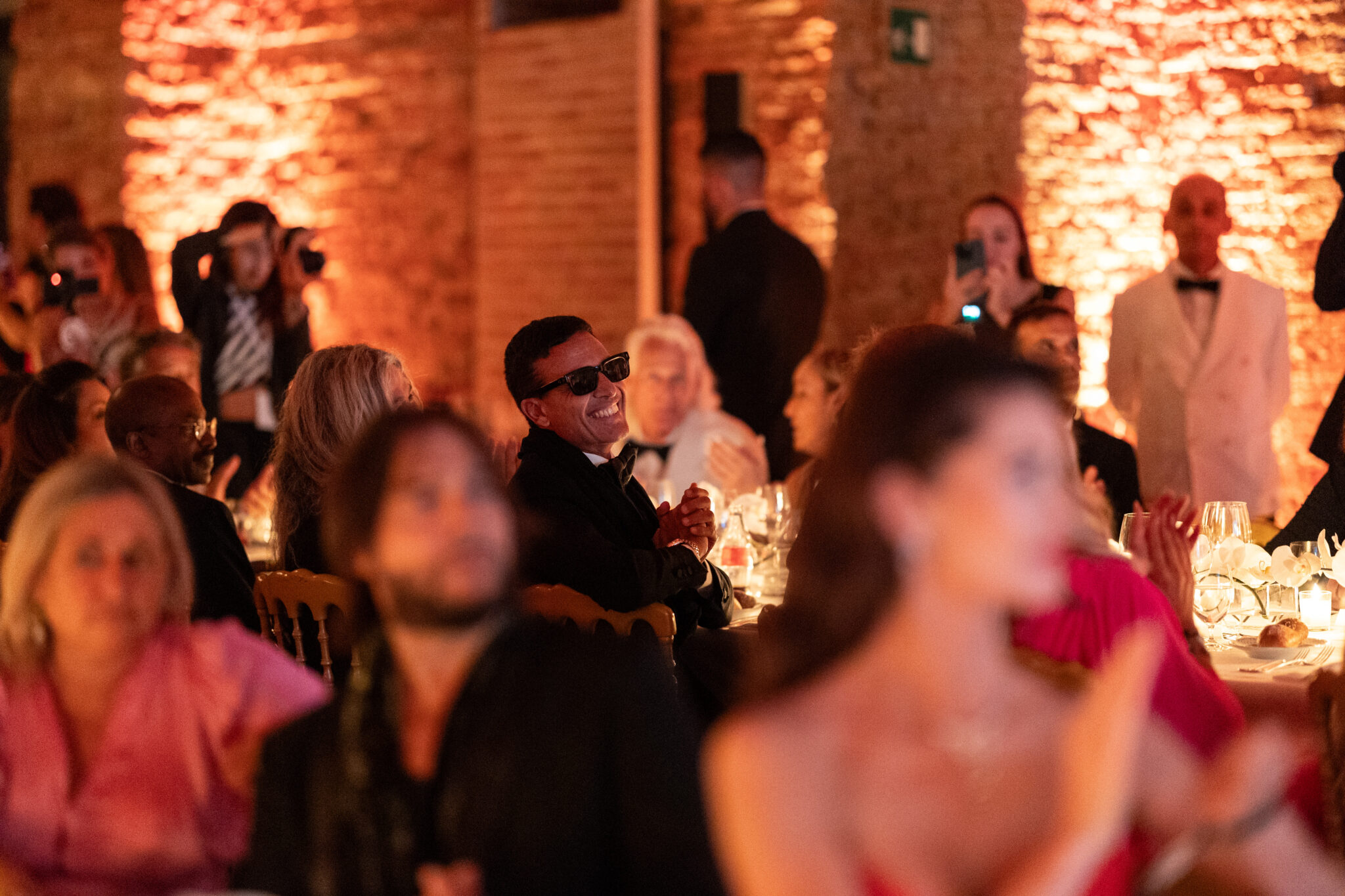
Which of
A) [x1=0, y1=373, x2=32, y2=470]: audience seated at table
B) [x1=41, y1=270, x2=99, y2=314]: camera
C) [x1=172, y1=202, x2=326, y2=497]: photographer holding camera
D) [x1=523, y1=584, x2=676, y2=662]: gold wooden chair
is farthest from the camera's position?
[x1=41, y1=270, x2=99, y2=314]: camera

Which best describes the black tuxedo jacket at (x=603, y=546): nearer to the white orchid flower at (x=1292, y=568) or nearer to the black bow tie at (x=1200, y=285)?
the white orchid flower at (x=1292, y=568)

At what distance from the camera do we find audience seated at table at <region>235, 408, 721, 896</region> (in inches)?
62.8

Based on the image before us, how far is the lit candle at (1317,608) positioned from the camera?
10.6ft

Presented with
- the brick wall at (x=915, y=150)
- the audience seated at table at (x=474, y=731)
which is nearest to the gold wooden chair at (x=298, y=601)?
the audience seated at table at (x=474, y=731)

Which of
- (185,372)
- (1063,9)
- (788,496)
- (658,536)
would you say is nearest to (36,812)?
(658,536)

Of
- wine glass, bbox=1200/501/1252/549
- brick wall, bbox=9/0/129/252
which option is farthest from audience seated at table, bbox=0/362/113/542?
brick wall, bbox=9/0/129/252

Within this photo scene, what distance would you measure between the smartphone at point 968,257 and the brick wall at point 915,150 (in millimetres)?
1328

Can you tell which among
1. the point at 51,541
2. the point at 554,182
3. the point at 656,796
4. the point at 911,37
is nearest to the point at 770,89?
the point at 911,37

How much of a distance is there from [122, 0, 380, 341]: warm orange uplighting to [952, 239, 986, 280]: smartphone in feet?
13.0

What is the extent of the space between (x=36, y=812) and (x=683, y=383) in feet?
11.2

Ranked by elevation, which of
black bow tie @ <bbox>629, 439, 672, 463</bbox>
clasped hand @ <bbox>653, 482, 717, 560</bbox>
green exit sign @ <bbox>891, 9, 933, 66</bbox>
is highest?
green exit sign @ <bbox>891, 9, 933, 66</bbox>

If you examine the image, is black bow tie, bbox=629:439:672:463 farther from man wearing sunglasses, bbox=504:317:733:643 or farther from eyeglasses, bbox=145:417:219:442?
eyeglasses, bbox=145:417:219:442

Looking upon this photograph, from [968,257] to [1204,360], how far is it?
2.88 ft

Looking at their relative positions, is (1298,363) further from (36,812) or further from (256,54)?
(36,812)
